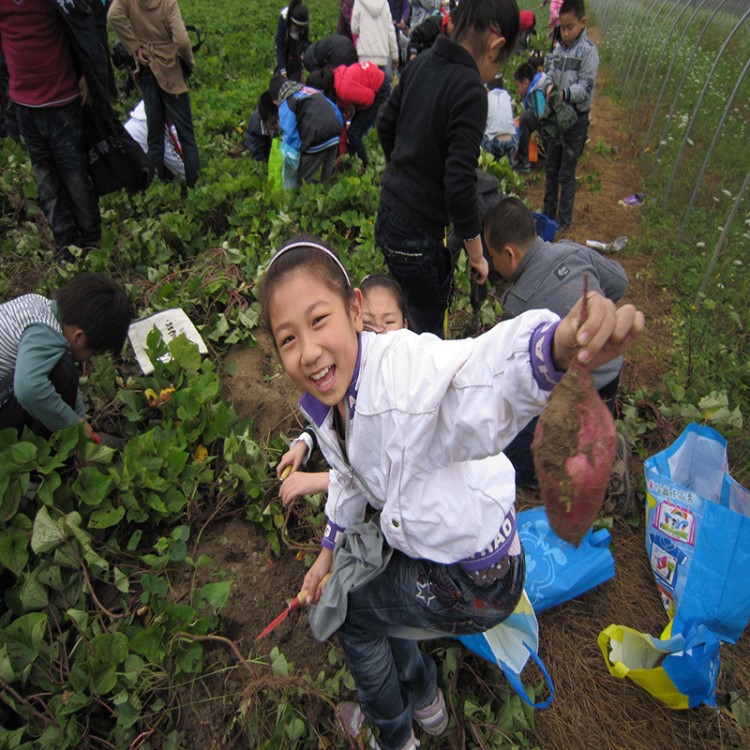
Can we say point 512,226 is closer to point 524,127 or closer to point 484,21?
point 484,21

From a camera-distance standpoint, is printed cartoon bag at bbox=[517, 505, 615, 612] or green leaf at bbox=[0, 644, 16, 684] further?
printed cartoon bag at bbox=[517, 505, 615, 612]

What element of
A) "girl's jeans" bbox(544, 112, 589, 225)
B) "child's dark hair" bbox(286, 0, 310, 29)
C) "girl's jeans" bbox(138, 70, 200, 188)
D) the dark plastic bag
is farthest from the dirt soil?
"child's dark hair" bbox(286, 0, 310, 29)

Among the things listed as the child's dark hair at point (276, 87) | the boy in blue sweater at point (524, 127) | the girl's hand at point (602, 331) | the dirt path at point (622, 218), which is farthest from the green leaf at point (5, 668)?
the boy in blue sweater at point (524, 127)

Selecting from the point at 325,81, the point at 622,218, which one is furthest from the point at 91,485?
the point at 622,218

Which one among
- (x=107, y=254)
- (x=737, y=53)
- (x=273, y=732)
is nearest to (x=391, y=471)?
(x=273, y=732)

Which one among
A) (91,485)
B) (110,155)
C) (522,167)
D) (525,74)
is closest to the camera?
(91,485)

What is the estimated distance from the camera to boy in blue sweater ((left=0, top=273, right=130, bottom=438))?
2.47 m

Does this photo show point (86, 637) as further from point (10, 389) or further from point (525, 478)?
point (525, 478)

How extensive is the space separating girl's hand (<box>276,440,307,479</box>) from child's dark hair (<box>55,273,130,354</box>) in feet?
3.63

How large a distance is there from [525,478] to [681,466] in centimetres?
75

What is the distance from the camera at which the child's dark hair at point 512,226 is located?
9.43 feet

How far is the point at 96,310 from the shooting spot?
8.74ft

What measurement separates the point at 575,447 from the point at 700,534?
1.82 meters

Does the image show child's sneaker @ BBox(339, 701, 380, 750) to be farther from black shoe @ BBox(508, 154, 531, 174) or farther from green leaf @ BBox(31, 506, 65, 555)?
black shoe @ BBox(508, 154, 531, 174)
